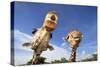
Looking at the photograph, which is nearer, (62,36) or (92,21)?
(62,36)

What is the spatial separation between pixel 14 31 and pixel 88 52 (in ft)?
2.63

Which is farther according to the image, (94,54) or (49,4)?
(94,54)

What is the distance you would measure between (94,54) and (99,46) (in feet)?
0.37

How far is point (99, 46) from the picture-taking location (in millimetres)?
2158

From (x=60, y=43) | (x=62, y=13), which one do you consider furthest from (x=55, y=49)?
(x=62, y=13)

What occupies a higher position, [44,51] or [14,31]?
[14,31]

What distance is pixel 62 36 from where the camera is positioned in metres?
1.98

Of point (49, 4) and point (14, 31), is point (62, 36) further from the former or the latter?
point (14, 31)
